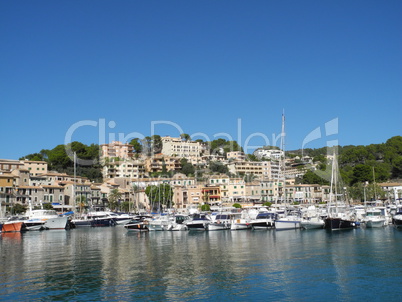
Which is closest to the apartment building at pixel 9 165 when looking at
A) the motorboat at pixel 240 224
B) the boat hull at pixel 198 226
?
the boat hull at pixel 198 226

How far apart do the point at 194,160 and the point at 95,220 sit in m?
75.5

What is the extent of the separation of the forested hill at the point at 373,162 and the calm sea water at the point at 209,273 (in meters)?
76.1

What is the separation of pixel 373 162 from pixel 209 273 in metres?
113

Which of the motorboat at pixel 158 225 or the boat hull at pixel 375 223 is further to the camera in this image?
the motorboat at pixel 158 225

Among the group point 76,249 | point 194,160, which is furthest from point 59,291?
point 194,160

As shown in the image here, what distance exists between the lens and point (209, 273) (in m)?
23.4

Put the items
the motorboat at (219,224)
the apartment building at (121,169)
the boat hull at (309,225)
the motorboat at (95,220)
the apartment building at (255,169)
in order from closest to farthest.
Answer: the boat hull at (309,225) → the motorboat at (219,224) → the motorboat at (95,220) → the apartment building at (121,169) → the apartment building at (255,169)

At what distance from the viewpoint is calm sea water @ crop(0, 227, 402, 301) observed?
62.3 ft

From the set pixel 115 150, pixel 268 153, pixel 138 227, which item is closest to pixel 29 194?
pixel 138 227

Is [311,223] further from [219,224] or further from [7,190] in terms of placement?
[7,190]

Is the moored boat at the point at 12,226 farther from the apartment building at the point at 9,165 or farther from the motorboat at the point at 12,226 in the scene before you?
the apartment building at the point at 9,165

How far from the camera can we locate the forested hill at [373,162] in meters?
109

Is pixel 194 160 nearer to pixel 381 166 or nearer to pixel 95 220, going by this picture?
pixel 381 166

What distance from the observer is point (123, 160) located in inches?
5020
